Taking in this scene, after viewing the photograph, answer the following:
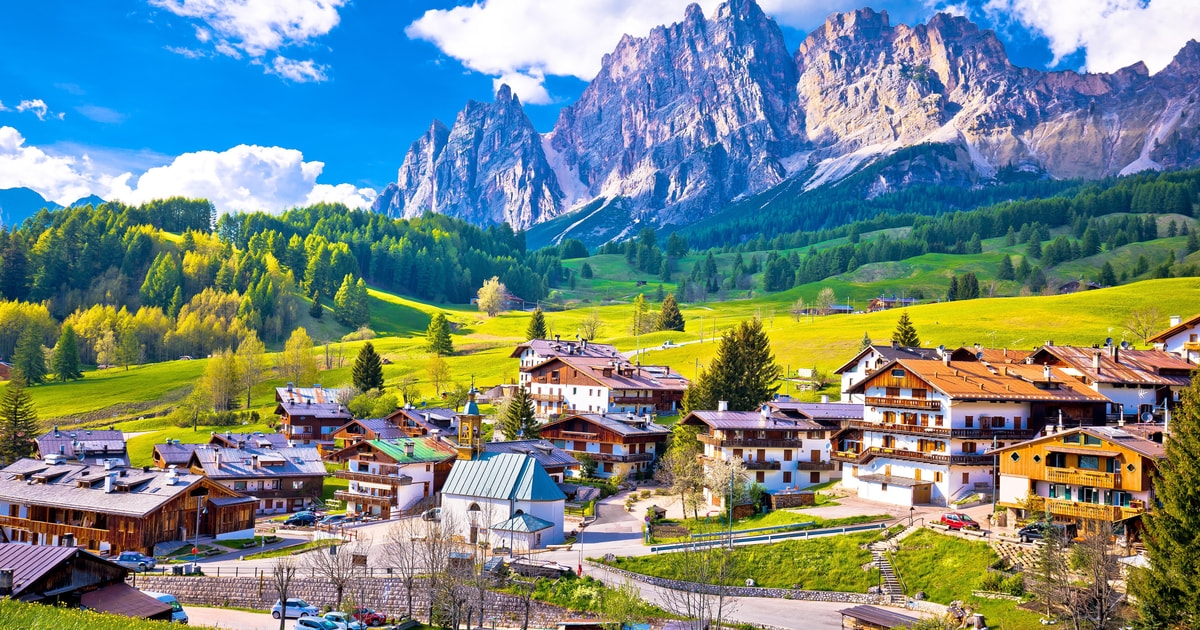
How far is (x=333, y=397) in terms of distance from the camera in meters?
126

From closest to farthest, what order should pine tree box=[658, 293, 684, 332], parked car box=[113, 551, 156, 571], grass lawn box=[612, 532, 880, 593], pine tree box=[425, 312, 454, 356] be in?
1. grass lawn box=[612, 532, 880, 593]
2. parked car box=[113, 551, 156, 571]
3. pine tree box=[425, 312, 454, 356]
4. pine tree box=[658, 293, 684, 332]

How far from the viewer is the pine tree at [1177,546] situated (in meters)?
38.3

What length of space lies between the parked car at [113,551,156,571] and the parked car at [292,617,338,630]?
774 inches

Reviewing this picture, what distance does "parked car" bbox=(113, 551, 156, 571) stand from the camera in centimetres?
5944

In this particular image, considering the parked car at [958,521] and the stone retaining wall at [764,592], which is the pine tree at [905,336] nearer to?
the parked car at [958,521]

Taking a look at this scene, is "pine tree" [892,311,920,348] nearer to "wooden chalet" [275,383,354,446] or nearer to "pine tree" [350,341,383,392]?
"wooden chalet" [275,383,354,446]

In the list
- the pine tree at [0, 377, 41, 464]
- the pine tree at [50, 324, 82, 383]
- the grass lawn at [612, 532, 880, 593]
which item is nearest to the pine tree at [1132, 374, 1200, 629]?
the grass lawn at [612, 532, 880, 593]

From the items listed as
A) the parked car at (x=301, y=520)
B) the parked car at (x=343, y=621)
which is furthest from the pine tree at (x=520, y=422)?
the parked car at (x=343, y=621)

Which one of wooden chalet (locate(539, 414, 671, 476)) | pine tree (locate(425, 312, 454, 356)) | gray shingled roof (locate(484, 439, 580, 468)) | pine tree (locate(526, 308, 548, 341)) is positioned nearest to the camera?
gray shingled roof (locate(484, 439, 580, 468))

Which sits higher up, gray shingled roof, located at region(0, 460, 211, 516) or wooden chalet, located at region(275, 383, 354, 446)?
wooden chalet, located at region(275, 383, 354, 446)

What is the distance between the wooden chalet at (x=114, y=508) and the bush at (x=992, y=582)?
184 feet

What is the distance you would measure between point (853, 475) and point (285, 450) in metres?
55.2

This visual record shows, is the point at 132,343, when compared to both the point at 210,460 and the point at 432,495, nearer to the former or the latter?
the point at 210,460

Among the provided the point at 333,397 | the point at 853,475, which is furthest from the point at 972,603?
the point at 333,397
